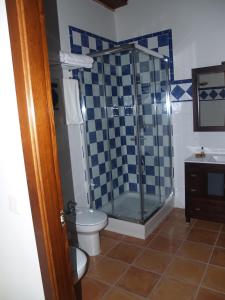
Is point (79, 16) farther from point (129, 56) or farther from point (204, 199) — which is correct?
point (204, 199)

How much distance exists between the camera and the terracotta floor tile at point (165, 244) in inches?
98.0

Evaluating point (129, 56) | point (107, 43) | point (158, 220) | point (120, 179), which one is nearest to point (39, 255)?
point (158, 220)

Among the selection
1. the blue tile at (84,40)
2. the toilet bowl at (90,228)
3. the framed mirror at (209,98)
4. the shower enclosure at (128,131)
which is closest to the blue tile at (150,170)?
the shower enclosure at (128,131)

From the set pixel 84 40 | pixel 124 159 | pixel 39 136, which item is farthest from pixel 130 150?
pixel 39 136

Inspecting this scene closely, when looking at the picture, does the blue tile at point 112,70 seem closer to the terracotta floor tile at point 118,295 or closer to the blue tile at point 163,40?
the blue tile at point 163,40

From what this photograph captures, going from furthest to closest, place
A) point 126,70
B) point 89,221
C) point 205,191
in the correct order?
point 126,70 → point 205,191 → point 89,221

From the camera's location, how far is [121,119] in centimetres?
345

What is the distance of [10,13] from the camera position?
3.36 ft

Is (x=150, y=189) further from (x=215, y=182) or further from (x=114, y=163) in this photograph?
(x=215, y=182)

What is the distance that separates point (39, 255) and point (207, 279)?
1473 millimetres

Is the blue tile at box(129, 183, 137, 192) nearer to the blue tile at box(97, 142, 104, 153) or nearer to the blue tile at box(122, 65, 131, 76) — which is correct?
the blue tile at box(97, 142, 104, 153)

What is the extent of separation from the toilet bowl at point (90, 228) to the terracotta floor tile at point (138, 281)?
44 cm

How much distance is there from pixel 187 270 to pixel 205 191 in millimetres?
954

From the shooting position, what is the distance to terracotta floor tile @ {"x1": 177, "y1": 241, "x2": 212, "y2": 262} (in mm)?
2328
